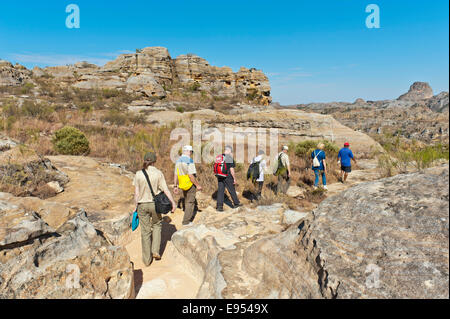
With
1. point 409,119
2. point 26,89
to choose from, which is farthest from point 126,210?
point 409,119

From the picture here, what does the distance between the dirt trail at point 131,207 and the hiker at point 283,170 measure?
3.66ft

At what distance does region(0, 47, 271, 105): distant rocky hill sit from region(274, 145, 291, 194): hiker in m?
21.5

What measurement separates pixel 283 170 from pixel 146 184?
335 cm

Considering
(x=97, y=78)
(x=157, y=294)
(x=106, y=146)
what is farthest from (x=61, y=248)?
(x=97, y=78)

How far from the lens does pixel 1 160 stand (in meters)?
5.20

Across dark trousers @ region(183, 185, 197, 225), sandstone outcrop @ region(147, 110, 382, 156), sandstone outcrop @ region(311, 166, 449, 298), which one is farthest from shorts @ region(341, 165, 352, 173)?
sandstone outcrop @ region(311, 166, 449, 298)

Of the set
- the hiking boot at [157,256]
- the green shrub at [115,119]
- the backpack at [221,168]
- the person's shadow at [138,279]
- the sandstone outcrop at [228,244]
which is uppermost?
the green shrub at [115,119]

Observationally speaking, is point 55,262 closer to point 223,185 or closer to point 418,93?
point 223,185

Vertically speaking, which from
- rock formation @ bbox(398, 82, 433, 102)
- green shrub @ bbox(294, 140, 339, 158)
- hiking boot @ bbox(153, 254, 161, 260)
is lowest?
hiking boot @ bbox(153, 254, 161, 260)

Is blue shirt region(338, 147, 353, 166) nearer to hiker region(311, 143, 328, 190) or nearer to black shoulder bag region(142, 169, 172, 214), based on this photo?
hiker region(311, 143, 328, 190)

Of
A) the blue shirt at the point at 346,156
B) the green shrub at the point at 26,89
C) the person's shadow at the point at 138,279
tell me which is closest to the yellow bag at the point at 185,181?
the person's shadow at the point at 138,279

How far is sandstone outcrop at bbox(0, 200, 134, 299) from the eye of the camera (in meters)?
2.29

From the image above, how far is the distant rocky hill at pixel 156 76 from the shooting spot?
82.5 feet

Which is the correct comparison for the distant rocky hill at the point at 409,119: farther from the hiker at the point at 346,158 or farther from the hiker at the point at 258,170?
the hiker at the point at 258,170
